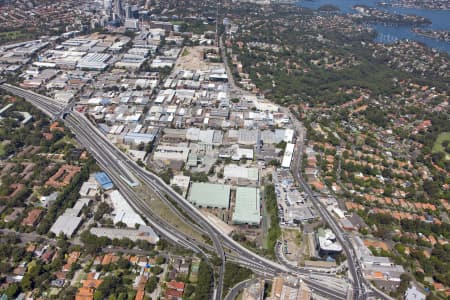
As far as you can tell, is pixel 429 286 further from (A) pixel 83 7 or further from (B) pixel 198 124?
(A) pixel 83 7

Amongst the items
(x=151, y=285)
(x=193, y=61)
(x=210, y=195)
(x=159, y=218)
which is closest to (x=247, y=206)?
(x=210, y=195)

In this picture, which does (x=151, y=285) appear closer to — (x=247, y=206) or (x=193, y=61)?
(x=247, y=206)

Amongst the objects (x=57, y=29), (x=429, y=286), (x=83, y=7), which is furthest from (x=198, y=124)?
(x=83, y=7)

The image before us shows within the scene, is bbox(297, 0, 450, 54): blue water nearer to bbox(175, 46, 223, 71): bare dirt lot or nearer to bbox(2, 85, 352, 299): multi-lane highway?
bbox(175, 46, 223, 71): bare dirt lot

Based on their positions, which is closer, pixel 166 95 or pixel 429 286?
pixel 429 286

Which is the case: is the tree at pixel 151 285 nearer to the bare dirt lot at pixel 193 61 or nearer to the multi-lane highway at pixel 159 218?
the multi-lane highway at pixel 159 218
